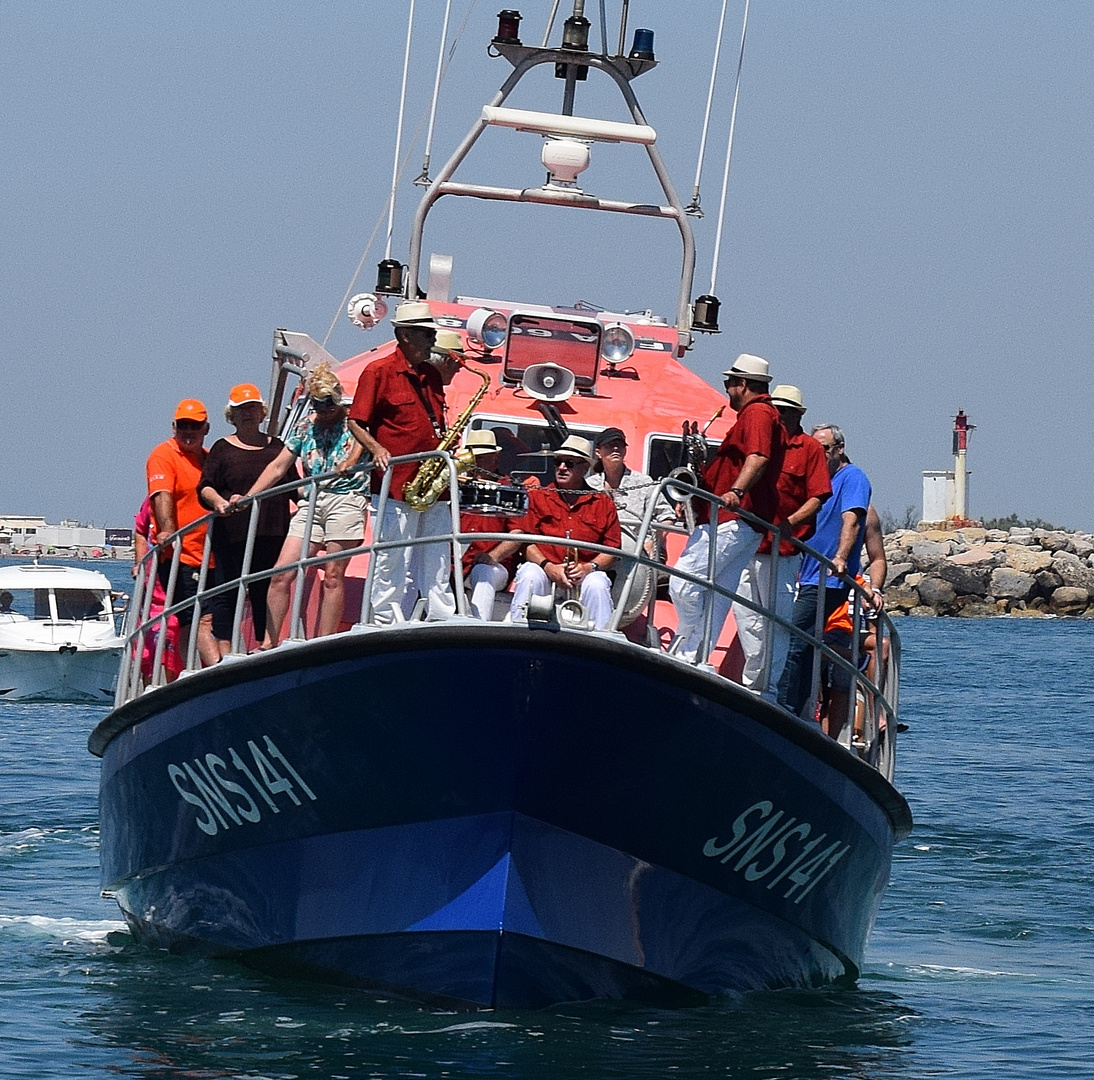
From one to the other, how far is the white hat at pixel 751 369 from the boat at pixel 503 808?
0.49 meters

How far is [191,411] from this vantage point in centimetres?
995

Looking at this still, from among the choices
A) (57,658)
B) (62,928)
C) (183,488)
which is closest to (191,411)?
(183,488)

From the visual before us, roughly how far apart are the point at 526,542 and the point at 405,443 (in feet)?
4.05

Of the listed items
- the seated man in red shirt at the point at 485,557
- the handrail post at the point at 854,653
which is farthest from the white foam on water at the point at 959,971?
the seated man in red shirt at the point at 485,557

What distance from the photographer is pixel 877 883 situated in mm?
9828

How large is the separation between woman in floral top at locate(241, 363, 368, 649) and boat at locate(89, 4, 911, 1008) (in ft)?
0.71

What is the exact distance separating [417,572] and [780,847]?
1.98 metres

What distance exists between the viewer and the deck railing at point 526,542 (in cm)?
784

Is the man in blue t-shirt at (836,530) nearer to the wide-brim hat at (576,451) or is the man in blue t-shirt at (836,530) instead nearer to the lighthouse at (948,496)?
the wide-brim hat at (576,451)

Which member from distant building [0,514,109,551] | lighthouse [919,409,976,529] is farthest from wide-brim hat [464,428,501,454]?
distant building [0,514,109,551]

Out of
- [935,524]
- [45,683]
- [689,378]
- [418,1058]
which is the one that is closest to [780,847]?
[418,1058]

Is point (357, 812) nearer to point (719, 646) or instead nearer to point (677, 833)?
point (677, 833)

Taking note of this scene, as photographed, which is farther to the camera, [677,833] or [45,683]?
[45,683]

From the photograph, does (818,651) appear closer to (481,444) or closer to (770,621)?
(770,621)
